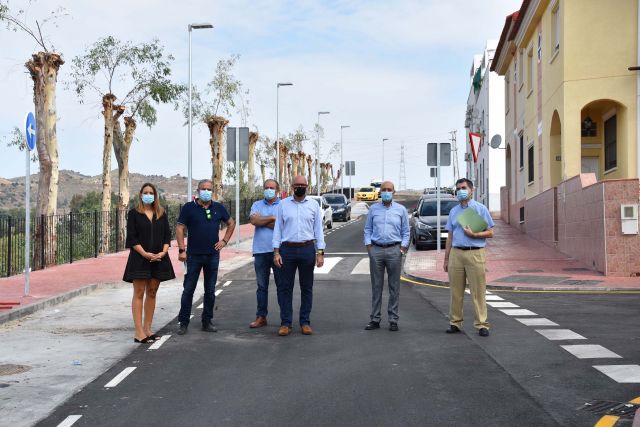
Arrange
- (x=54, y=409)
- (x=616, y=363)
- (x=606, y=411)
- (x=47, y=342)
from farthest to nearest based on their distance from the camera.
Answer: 1. (x=47, y=342)
2. (x=616, y=363)
3. (x=54, y=409)
4. (x=606, y=411)

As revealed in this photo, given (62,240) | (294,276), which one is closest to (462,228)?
(294,276)

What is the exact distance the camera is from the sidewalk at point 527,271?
1527cm

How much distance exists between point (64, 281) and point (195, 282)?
7.60 m

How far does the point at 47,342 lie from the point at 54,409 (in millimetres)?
3554

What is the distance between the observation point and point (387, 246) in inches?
402

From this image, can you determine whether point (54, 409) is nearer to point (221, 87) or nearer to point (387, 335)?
point (387, 335)

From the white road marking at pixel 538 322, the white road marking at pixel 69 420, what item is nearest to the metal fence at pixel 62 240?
the white road marking at pixel 538 322

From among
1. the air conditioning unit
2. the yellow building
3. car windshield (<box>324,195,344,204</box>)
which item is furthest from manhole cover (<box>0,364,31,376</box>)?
car windshield (<box>324,195,344,204</box>)

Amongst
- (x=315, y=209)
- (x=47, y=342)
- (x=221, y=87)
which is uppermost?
(x=221, y=87)

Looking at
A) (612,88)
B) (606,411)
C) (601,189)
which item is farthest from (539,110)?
(606,411)

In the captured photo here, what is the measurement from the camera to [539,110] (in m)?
25.7

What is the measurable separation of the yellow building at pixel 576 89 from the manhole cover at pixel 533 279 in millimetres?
5002

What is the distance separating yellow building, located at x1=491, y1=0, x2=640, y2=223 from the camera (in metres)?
19.8

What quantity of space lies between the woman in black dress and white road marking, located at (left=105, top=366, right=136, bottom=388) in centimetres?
156
